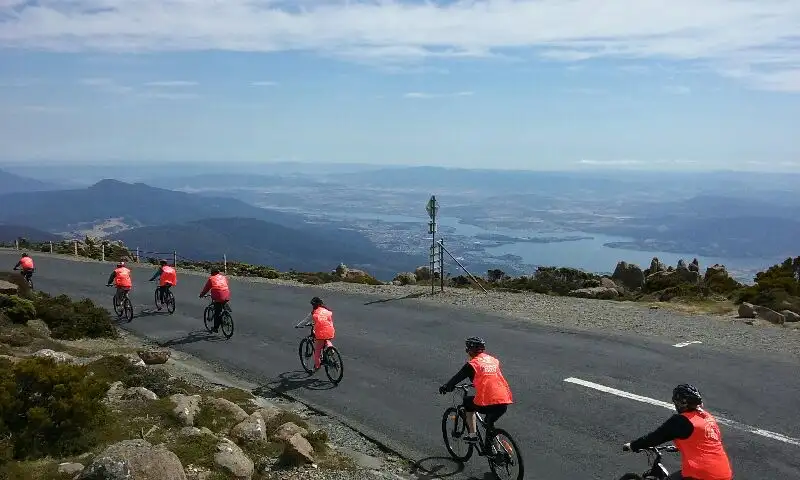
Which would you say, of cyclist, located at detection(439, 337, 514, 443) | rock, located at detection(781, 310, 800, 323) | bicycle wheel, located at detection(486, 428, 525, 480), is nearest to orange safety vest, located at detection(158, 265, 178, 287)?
cyclist, located at detection(439, 337, 514, 443)

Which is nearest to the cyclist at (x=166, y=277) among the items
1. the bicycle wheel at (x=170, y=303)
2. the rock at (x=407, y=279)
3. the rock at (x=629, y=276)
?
the bicycle wheel at (x=170, y=303)

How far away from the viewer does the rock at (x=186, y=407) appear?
9.20 meters

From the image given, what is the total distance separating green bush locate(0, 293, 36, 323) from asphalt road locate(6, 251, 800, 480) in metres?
2.91

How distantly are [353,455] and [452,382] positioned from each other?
6.88 ft

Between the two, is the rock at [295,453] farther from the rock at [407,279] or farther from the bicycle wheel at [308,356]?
the rock at [407,279]

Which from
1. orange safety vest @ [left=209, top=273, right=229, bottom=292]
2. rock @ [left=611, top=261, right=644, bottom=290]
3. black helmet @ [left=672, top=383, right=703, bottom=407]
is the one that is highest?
black helmet @ [left=672, top=383, right=703, bottom=407]

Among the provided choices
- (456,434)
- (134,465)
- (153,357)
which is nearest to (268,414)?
(456,434)

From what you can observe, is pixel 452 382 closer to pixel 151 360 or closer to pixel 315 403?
pixel 315 403

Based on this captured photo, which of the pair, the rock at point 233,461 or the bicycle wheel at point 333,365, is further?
the bicycle wheel at point 333,365

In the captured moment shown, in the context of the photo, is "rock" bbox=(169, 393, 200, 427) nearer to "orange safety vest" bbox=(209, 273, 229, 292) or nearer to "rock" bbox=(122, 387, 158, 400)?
"rock" bbox=(122, 387, 158, 400)

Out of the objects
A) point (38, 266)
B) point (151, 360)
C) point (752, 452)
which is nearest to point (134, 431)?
point (151, 360)

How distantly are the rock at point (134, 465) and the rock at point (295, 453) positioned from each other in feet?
5.76

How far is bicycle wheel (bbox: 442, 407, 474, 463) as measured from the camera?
9180mm

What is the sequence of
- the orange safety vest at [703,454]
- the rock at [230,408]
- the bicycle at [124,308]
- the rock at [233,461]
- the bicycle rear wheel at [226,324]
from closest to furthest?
the orange safety vest at [703,454], the rock at [233,461], the rock at [230,408], the bicycle rear wheel at [226,324], the bicycle at [124,308]
